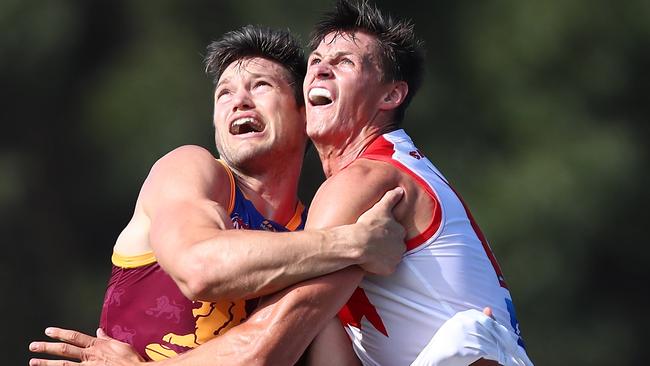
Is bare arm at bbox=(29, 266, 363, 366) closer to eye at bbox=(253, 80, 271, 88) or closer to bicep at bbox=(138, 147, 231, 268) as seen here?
bicep at bbox=(138, 147, 231, 268)

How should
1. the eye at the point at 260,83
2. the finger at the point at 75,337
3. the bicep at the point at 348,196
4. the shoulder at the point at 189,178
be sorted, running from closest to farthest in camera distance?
1. the bicep at the point at 348,196
2. the shoulder at the point at 189,178
3. the finger at the point at 75,337
4. the eye at the point at 260,83

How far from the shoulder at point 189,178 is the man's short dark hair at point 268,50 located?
1.80 ft

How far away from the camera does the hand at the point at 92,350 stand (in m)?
4.11

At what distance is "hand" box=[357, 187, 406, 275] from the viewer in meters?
3.81

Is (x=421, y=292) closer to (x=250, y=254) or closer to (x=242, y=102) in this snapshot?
(x=250, y=254)

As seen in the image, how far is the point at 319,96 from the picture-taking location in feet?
14.3

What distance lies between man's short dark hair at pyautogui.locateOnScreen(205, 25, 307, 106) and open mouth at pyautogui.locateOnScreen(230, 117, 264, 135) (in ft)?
0.69

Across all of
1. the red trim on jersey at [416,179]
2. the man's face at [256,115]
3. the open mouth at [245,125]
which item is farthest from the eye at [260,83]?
the red trim on jersey at [416,179]

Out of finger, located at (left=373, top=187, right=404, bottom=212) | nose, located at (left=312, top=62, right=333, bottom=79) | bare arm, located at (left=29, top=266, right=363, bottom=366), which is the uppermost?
nose, located at (left=312, top=62, right=333, bottom=79)

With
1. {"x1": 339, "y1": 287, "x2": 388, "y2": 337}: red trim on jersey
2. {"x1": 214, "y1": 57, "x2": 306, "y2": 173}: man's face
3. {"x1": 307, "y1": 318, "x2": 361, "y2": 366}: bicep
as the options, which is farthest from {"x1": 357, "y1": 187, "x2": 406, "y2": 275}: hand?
{"x1": 214, "y1": 57, "x2": 306, "y2": 173}: man's face

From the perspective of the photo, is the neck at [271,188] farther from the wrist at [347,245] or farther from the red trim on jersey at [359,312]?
the wrist at [347,245]

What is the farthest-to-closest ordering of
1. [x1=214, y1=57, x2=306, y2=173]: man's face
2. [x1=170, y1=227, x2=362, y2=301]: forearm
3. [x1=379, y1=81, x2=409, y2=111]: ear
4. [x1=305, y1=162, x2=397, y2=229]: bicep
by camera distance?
[x1=214, y1=57, x2=306, y2=173]: man's face
[x1=379, y1=81, x2=409, y2=111]: ear
[x1=305, y1=162, x2=397, y2=229]: bicep
[x1=170, y1=227, x2=362, y2=301]: forearm

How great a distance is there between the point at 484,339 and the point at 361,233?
48 centimetres

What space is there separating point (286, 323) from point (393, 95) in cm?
104
